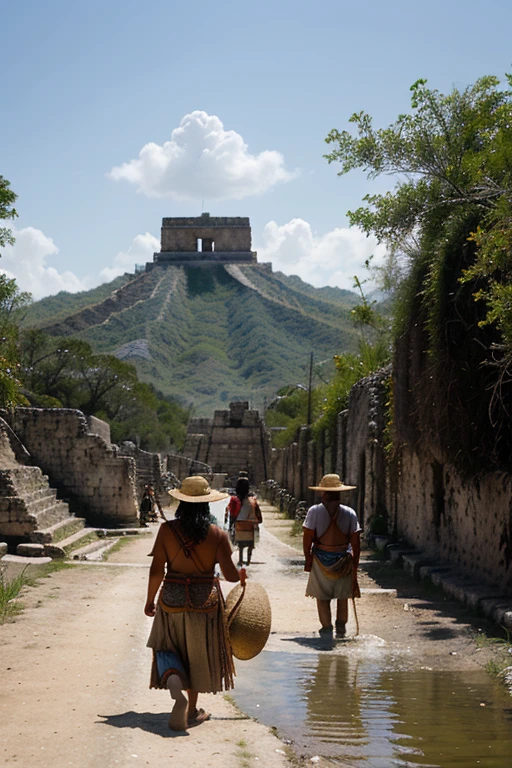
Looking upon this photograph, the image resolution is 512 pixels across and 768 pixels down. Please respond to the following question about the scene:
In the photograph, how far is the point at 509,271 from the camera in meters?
8.80

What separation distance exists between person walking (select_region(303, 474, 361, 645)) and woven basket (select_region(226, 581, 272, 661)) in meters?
2.73

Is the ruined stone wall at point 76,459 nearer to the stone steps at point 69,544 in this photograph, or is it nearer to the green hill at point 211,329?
the stone steps at point 69,544

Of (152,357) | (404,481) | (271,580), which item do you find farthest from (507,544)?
(152,357)

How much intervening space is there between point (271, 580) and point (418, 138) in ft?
20.1

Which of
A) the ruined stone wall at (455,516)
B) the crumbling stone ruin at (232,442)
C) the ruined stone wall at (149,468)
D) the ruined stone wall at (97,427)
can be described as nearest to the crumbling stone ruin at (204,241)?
the crumbling stone ruin at (232,442)

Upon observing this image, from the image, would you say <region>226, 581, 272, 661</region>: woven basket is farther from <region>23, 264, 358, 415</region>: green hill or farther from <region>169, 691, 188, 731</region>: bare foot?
<region>23, 264, 358, 415</region>: green hill

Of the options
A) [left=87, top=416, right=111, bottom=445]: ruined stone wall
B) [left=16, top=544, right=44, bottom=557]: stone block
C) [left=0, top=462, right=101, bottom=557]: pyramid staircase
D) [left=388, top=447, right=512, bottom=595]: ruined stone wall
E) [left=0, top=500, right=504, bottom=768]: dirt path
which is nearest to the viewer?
[left=0, top=500, right=504, bottom=768]: dirt path

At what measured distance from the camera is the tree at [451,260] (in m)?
9.86

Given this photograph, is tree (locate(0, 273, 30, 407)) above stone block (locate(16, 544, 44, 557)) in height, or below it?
above

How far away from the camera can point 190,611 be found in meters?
5.91

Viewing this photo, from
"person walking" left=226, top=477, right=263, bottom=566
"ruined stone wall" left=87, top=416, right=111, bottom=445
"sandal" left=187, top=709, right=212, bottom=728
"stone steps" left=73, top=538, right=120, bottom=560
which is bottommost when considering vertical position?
"sandal" left=187, top=709, right=212, bottom=728

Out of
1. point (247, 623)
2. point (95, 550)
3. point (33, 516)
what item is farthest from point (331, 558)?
point (95, 550)

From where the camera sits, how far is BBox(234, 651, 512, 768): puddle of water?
5.64 m

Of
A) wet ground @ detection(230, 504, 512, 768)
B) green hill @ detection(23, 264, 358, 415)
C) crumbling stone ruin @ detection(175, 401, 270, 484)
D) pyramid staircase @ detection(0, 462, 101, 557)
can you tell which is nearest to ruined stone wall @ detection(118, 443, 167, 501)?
pyramid staircase @ detection(0, 462, 101, 557)
